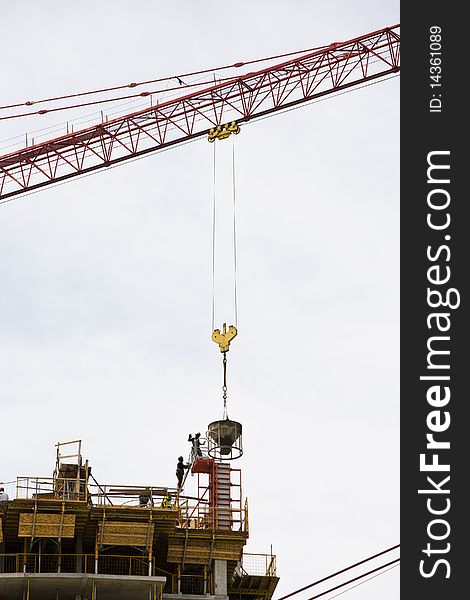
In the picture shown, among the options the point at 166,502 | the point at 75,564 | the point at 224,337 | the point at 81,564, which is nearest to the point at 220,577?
the point at 166,502

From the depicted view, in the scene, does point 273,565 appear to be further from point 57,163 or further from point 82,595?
point 57,163

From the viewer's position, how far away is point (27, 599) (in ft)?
254

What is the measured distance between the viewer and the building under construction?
3061 inches

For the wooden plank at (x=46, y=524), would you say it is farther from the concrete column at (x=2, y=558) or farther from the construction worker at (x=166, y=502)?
the construction worker at (x=166, y=502)

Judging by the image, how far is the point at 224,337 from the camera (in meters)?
99.4

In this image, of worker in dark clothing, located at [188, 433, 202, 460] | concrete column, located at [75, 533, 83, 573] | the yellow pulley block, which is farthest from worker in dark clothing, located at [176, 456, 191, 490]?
the yellow pulley block

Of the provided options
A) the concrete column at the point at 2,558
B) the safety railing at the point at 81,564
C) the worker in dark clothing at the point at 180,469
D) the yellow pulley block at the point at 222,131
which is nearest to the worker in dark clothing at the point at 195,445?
the worker in dark clothing at the point at 180,469

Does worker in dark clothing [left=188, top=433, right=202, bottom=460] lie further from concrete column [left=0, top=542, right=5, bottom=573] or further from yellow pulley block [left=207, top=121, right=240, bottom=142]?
yellow pulley block [left=207, top=121, right=240, bottom=142]

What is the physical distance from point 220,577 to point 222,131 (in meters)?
45.3

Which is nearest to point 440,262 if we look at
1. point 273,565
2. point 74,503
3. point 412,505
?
point 412,505

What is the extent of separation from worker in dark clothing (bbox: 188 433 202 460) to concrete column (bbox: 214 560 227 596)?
7.97 metres

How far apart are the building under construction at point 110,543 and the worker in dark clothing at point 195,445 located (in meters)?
4.35

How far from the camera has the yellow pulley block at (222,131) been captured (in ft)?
384

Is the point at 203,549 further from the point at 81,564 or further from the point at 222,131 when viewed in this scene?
the point at 222,131
